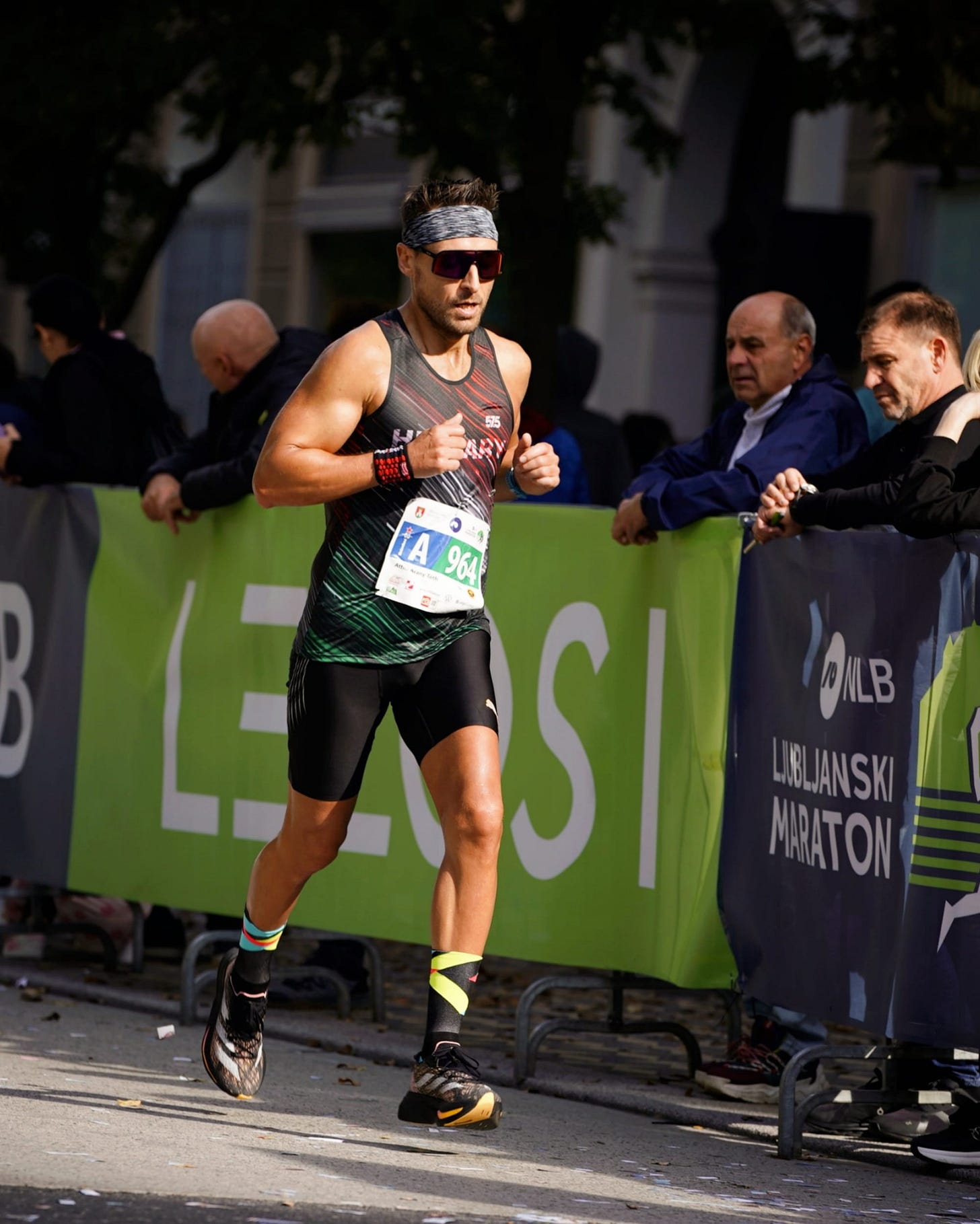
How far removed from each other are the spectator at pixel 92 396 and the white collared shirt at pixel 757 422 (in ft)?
9.15

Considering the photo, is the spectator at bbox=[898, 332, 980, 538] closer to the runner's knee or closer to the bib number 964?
the bib number 964

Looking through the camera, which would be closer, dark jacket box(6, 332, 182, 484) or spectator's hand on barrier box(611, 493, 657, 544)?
spectator's hand on barrier box(611, 493, 657, 544)

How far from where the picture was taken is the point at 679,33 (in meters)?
11.4

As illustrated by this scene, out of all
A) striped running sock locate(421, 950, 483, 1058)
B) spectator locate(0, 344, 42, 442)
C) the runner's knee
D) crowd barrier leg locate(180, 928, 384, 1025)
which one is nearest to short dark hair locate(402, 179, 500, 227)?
the runner's knee

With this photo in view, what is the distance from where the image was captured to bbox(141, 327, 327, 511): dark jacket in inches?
309

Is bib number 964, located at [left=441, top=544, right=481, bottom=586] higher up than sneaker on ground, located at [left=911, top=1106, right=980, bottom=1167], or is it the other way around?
bib number 964, located at [left=441, top=544, right=481, bottom=586]

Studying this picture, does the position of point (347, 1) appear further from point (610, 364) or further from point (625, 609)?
point (610, 364)

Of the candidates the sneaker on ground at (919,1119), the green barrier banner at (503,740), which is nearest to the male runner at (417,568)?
the green barrier banner at (503,740)

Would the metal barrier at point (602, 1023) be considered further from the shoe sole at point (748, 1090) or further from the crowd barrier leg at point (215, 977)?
the crowd barrier leg at point (215, 977)

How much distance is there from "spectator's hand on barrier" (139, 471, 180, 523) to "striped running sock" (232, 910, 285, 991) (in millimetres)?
2337

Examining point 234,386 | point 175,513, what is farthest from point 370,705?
point 234,386

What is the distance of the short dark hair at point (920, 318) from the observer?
20.9 ft

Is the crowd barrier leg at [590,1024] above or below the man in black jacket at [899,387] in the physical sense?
below

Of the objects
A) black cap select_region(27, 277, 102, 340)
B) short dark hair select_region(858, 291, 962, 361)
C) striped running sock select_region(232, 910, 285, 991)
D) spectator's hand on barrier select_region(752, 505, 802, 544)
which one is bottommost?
striped running sock select_region(232, 910, 285, 991)
